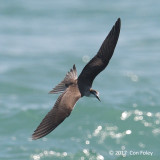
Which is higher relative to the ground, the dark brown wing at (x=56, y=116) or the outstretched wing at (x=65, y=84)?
the outstretched wing at (x=65, y=84)

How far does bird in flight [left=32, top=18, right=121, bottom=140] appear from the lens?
10.9 metres

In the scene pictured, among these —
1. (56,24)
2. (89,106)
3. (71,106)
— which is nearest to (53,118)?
(71,106)

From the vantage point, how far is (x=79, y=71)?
18.9 m

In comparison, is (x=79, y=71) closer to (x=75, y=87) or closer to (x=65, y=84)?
(x=65, y=84)

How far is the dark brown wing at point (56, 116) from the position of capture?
1077cm

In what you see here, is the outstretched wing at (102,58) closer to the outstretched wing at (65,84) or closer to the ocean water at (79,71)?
the outstretched wing at (65,84)

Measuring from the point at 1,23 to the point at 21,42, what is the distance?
2193mm

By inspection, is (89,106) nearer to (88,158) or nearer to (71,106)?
(88,158)

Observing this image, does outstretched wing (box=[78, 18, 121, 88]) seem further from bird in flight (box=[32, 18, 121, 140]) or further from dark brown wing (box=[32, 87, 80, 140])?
dark brown wing (box=[32, 87, 80, 140])

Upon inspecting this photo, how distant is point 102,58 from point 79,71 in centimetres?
690

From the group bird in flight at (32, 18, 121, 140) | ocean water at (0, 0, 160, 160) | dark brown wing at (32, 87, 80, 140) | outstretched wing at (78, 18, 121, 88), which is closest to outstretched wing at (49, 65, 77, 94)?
bird in flight at (32, 18, 121, 140)

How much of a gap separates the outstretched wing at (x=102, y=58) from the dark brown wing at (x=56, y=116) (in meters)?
0.91

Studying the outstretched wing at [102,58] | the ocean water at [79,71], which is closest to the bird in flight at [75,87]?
the outstretched wing at [102,58]

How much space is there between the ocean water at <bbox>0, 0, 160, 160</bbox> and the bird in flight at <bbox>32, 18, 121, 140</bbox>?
121 inches
